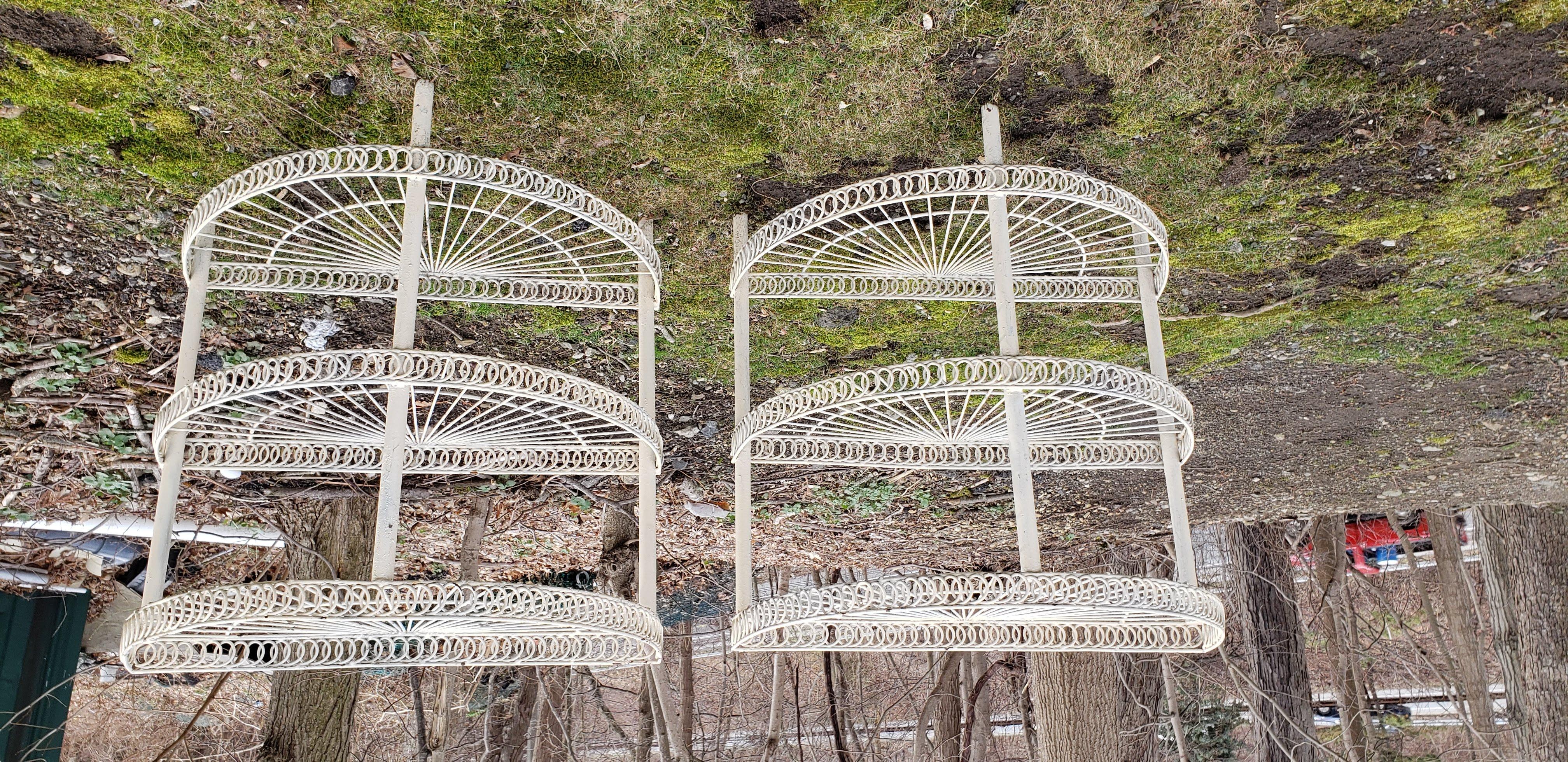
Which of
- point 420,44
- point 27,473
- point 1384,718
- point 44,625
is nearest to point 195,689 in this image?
point 44,625

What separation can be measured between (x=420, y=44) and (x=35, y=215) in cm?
109

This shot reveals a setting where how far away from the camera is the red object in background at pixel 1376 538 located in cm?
705

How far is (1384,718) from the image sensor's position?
357 inches

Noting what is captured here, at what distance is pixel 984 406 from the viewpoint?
7.46ft

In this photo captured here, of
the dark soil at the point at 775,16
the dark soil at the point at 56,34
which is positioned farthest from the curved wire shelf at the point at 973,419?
the dark soil at the point at 56,34

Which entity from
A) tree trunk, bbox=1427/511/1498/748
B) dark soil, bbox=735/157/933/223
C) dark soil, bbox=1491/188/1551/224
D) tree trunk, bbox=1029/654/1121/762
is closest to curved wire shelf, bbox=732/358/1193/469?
dark soil, bbox=735/157/933/223

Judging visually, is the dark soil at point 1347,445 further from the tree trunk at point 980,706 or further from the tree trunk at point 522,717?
the tree trunk at point 522,717

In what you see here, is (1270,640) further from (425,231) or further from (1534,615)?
(425,231)

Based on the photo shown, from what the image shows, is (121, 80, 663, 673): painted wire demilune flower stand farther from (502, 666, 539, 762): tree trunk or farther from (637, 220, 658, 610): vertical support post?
(502, 666, 539, 762): tree trunk

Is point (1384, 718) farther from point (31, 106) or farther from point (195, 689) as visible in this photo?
point (31, 106)

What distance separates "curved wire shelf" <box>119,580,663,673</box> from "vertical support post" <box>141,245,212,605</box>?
0.14 m

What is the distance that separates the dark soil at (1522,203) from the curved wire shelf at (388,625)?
2.25 meters

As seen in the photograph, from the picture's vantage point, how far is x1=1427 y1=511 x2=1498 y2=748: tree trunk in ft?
20.2

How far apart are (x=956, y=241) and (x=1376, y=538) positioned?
6.02 m
